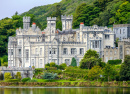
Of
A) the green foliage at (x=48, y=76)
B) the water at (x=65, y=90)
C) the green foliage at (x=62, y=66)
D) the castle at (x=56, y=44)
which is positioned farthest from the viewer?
the castle at (x=56, y=44)

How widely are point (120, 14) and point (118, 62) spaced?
26.6 metres

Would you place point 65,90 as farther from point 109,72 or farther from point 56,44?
point 56,44

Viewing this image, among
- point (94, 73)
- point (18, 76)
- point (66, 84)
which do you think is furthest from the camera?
point (18, 76)

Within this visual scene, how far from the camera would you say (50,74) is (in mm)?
109938

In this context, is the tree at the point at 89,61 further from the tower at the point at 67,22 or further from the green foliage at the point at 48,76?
the tower at the point at 67,22

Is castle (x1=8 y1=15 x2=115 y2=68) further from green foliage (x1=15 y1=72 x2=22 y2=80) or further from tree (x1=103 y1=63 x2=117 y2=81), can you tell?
tree (x1=103 y1=63 x2=117 y2=81)

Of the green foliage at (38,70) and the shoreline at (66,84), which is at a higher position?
the green foliage at (38,70)

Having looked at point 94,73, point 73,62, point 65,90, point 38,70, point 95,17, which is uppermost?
point 95,17

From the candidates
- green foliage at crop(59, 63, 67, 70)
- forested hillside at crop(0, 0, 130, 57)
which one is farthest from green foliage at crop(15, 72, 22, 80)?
forested hillside at crop(0, 0, 130, 57)

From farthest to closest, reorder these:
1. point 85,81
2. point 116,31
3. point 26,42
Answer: point 116,31
point 26,42
point 85,81

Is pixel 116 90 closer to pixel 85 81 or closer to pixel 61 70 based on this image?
pixel 85 81

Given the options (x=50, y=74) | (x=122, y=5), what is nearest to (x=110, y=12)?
(x=122, y=5)

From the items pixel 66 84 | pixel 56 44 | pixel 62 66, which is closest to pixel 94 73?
pixel 66 84

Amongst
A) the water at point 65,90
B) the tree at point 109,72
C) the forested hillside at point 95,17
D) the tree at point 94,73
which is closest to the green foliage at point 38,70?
the water at point 65,90
